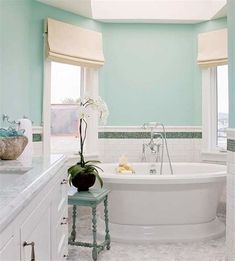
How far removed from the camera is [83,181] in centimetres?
282

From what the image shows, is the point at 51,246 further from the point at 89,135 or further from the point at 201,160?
the point at 201,160

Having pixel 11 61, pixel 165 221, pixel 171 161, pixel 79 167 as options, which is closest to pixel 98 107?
pixel 79 167

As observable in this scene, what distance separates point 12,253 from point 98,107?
203 cm

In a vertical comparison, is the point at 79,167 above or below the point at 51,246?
above

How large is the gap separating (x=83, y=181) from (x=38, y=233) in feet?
4.90

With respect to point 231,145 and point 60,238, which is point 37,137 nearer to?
point 60,238

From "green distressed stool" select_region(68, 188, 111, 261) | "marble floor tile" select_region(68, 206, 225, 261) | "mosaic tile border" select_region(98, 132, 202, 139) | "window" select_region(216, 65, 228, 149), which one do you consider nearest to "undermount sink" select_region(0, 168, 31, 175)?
"green distressed stool" select_region(68, 188, 111, 261)

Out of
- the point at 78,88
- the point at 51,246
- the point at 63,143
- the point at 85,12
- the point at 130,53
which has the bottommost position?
the point at 51,246

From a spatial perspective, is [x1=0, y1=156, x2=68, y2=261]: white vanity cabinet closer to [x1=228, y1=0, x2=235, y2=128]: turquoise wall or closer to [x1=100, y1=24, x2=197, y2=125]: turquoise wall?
[x1=228, y1=0, x2=235, y2=128]: turquoise wall

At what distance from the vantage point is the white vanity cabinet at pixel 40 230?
3.10ft

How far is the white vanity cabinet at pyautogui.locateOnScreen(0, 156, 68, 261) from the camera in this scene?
943 mm

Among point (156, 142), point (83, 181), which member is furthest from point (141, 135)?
point (83, 181)

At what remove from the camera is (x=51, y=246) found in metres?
1.68

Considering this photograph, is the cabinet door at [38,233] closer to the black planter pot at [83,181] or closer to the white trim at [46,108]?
the black planter pot at [83,181]
